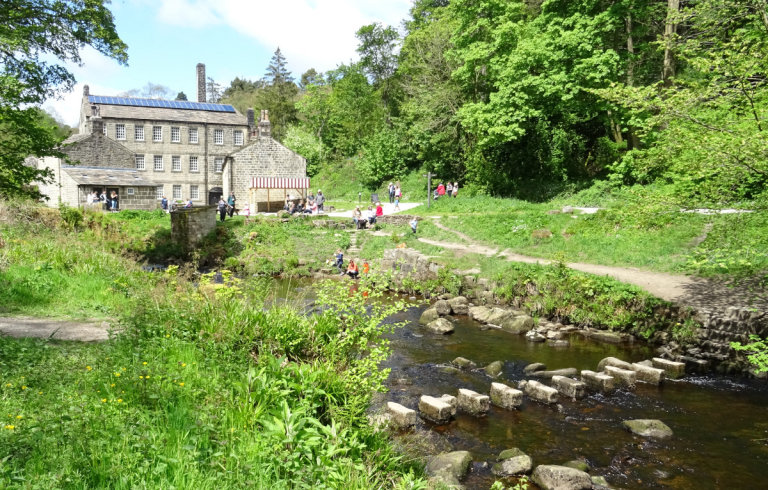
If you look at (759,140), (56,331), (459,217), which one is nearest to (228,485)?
(56,331)

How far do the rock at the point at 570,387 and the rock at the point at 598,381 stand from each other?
0.43 metres

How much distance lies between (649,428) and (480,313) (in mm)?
8249

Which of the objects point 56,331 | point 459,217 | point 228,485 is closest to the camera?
point 228,485

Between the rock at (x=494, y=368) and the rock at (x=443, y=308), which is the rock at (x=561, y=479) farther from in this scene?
the rock at (x=443, y=308)

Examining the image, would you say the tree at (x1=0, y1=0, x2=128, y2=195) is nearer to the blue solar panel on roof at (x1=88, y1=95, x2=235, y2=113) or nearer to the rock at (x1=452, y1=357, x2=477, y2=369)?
the rock at (x1=452, y1=357, x2=477, y2=369)

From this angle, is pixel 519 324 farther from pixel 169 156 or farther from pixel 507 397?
pixel 169 156

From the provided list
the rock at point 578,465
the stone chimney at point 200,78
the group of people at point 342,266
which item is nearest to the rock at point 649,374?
the rock at point 578,465

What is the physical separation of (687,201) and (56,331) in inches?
479

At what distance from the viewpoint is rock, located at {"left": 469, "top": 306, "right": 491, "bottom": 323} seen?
16.7 m

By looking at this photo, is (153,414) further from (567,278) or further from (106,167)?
(106,167)

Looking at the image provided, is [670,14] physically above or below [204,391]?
above

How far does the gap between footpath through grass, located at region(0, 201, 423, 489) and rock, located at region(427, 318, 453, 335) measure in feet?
27.0

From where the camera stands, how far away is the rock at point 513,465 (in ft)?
25.0

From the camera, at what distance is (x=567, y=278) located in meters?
16.9
